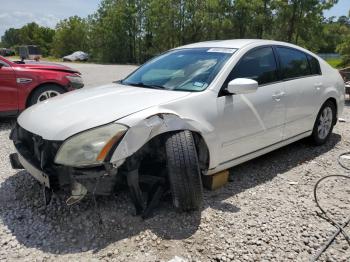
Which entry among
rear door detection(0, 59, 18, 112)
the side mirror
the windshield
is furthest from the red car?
the side mirror

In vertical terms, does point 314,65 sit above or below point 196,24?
below

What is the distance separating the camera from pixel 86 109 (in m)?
3.07

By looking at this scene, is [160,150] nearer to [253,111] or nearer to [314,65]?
[253,111]

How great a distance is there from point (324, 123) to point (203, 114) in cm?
264

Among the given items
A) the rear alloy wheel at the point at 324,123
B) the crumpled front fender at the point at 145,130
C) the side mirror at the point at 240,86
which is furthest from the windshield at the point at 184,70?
the rear alloy wheel at the point at 324,123

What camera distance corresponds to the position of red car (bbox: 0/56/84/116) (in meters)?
6.09

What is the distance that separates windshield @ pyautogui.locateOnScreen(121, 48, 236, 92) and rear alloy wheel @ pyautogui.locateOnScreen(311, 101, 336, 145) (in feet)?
6.43

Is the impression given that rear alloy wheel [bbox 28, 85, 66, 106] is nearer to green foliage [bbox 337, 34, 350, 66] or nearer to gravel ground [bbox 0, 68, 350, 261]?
gravel ground [bbox 0, 68, 350, 261]

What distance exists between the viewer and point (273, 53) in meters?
4.20

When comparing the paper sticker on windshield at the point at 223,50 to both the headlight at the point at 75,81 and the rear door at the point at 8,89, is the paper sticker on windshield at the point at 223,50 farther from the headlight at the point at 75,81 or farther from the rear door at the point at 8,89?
the rear door at the point at 8,89

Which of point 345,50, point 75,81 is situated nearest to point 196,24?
point 345,50

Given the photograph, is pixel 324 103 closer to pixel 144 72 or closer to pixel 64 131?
pixel 144 72

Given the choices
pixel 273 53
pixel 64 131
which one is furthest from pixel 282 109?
pixel 64 131

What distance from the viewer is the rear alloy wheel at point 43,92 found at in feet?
20.7
